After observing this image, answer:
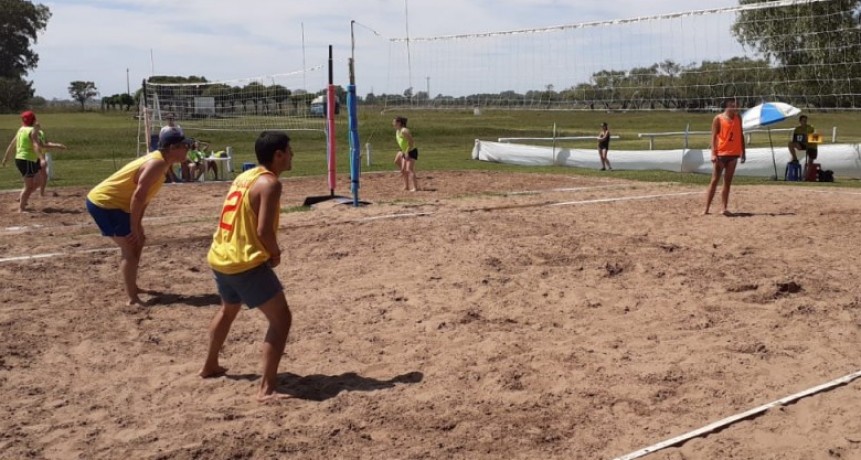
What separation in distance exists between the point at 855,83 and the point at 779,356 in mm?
12760

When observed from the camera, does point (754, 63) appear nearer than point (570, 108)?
Yes

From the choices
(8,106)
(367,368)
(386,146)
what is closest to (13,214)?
(367,368)

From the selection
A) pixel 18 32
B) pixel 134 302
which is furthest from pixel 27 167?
pixel 18 32

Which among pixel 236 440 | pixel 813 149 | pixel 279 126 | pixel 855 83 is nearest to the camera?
pixel 236 440

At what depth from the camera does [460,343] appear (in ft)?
19.5

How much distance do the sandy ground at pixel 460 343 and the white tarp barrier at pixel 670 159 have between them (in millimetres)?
8383

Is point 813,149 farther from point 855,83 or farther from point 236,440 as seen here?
point 236,440

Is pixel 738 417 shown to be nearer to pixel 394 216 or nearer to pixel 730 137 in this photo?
pixel 394 216

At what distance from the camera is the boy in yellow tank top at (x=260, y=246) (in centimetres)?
479

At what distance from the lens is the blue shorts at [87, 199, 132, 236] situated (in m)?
7.29

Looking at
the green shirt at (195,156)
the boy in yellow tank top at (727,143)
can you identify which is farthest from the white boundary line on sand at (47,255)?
the green shirt at (195,156)

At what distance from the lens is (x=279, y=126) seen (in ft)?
69.2

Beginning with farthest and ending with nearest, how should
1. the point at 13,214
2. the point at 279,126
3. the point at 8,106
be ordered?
the point at 8,106
the point at 279,126
the point at 13,214

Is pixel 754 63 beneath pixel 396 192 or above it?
above
